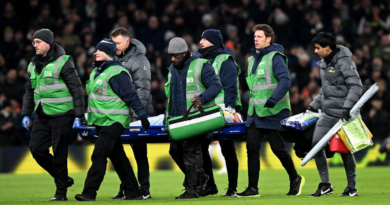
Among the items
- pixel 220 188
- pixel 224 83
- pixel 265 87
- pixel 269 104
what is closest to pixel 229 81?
pixel 224 83

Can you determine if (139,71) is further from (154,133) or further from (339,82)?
(339,82)

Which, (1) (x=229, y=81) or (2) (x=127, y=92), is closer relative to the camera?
(2) (x=127, y=92)

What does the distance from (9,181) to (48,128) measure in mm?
5804

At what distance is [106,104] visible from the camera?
9.98 metres

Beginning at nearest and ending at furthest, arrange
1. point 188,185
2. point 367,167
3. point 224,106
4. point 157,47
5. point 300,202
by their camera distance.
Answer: point 300,202, point 188,185, point 224,106, point 367,167, point 157,47

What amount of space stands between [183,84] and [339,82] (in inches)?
83.2

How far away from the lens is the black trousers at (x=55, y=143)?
1033 centimetres

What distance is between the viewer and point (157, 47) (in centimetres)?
2086

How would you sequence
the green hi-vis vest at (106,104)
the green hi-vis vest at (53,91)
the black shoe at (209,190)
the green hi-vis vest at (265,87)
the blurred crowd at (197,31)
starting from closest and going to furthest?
the green hi-vis vest at (106,104) → the green hi-vis vest at (53,91) → the green hi-vis vest at (265,87) → the black shoe at (209,190) → the blurred crowd at (197,31)

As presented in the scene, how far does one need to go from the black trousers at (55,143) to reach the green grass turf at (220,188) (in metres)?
0.36

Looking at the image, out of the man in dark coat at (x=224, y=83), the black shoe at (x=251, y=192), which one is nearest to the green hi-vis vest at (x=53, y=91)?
the man in dark coat at (x=224, y=83)

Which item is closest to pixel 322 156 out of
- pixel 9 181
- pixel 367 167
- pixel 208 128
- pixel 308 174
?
pixel 208 128

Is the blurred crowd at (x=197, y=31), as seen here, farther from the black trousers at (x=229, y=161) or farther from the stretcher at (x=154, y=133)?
the stretcher at (x=154, y=133)

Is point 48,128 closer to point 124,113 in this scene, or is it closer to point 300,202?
point 124,113
